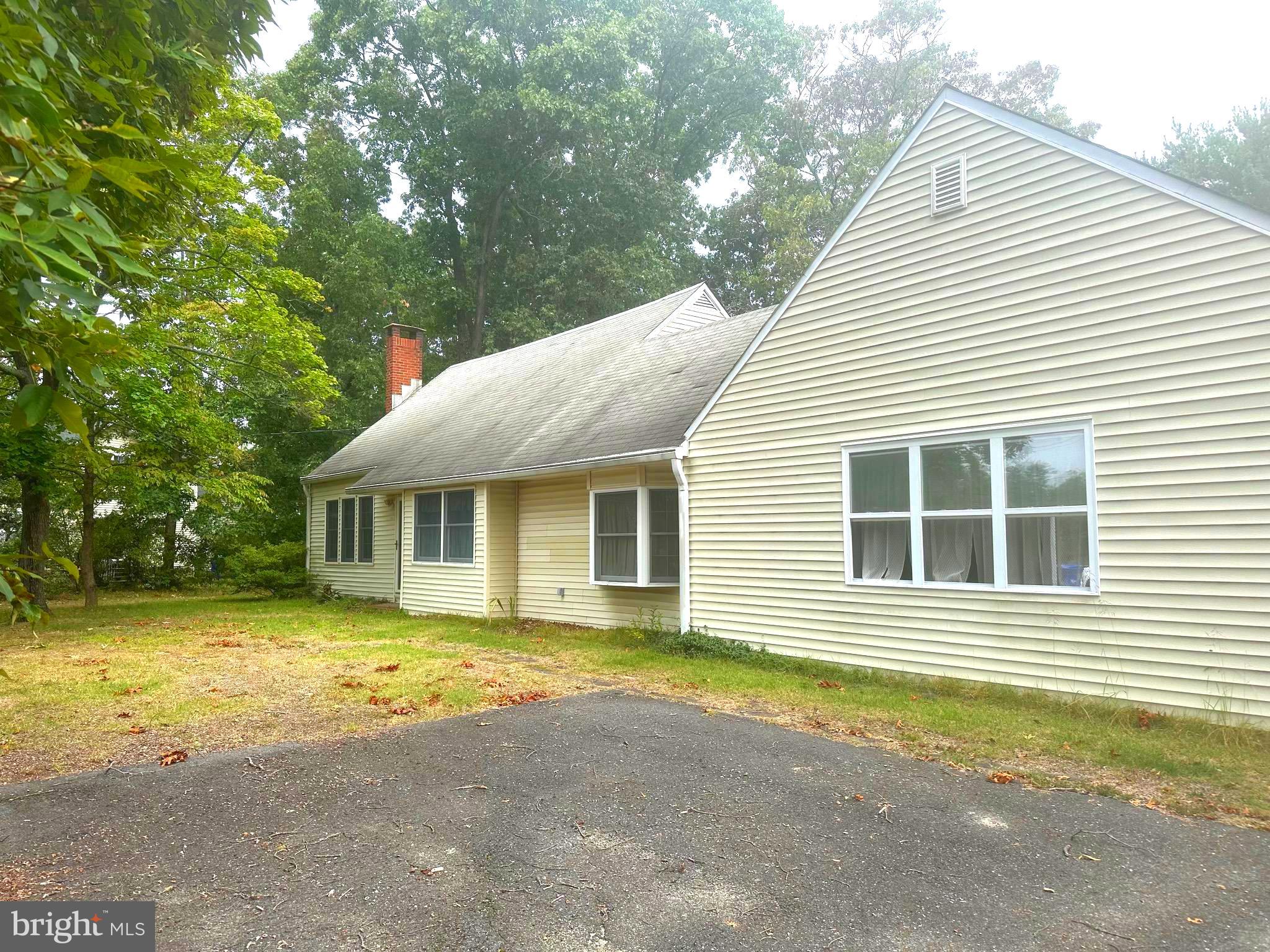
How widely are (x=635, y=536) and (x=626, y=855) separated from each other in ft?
25.8

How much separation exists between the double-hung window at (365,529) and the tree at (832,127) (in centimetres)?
1703

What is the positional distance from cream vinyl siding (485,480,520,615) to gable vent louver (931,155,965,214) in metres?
8.69

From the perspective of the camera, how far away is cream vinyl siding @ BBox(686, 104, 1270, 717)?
6180 millimetres

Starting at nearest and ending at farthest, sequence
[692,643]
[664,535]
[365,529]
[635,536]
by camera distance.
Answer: [692,643]
[664,535]
[635,536]
[365,529]

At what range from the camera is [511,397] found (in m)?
17.1

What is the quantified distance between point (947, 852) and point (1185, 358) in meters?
4.75

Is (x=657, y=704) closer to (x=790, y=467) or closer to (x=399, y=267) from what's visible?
(x=790, y=467)

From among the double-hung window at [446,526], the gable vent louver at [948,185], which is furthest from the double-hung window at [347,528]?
the gable vent louver at [948,185]

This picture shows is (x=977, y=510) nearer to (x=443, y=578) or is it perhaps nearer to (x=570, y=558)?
(x=570, y=558)

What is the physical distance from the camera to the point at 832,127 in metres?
33.7

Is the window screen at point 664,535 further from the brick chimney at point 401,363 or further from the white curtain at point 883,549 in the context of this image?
the brick chimney at point 401,363

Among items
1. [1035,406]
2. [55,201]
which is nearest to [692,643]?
[1035,406]

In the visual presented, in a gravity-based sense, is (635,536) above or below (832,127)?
below

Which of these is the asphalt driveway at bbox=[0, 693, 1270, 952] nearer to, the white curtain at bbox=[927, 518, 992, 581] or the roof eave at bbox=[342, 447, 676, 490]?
the white curtain at bbox=[927, 518, 992, 581]
